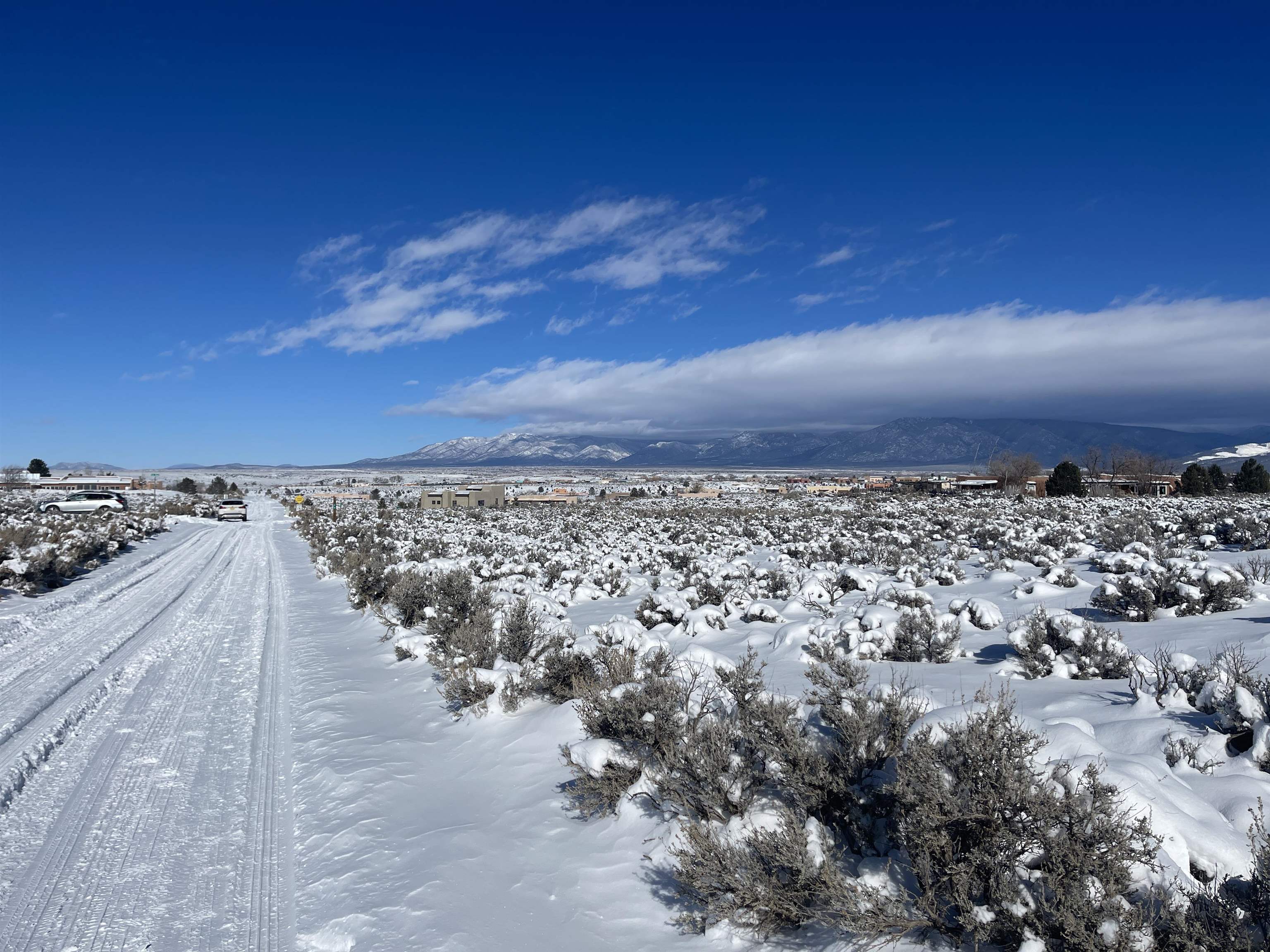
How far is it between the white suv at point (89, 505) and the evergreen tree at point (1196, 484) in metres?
62.6

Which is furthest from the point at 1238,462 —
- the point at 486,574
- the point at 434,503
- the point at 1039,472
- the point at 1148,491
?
the point at 486,574

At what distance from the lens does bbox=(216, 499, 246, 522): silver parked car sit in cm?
4275

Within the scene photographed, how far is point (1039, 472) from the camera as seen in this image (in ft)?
235

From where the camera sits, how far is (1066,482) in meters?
47.5

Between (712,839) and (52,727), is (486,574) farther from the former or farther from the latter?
(712,839)

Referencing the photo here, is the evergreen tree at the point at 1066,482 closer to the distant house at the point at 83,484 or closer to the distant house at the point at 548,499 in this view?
the distant house at the point at 548,499

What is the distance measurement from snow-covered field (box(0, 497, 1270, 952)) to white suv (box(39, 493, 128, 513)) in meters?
30.3

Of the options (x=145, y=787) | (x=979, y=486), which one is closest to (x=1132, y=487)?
(x=979, y=486)

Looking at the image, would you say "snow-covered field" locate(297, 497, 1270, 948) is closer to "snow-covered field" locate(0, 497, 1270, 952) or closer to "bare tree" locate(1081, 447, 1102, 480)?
"snow-covered field" locate(0, 497, 1270, 952)

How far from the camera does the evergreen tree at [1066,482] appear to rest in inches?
1836

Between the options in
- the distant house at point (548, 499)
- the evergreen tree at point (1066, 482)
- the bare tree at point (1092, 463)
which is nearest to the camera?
the evergreen tree at point (1066, 482)

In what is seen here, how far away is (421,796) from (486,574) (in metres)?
11.4

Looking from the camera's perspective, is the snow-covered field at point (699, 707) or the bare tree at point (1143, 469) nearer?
the snow-covered field at point (699, 707)

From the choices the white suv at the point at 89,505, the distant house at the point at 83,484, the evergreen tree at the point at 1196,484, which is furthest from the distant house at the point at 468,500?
the evergreen tree at the point at 1196,484
